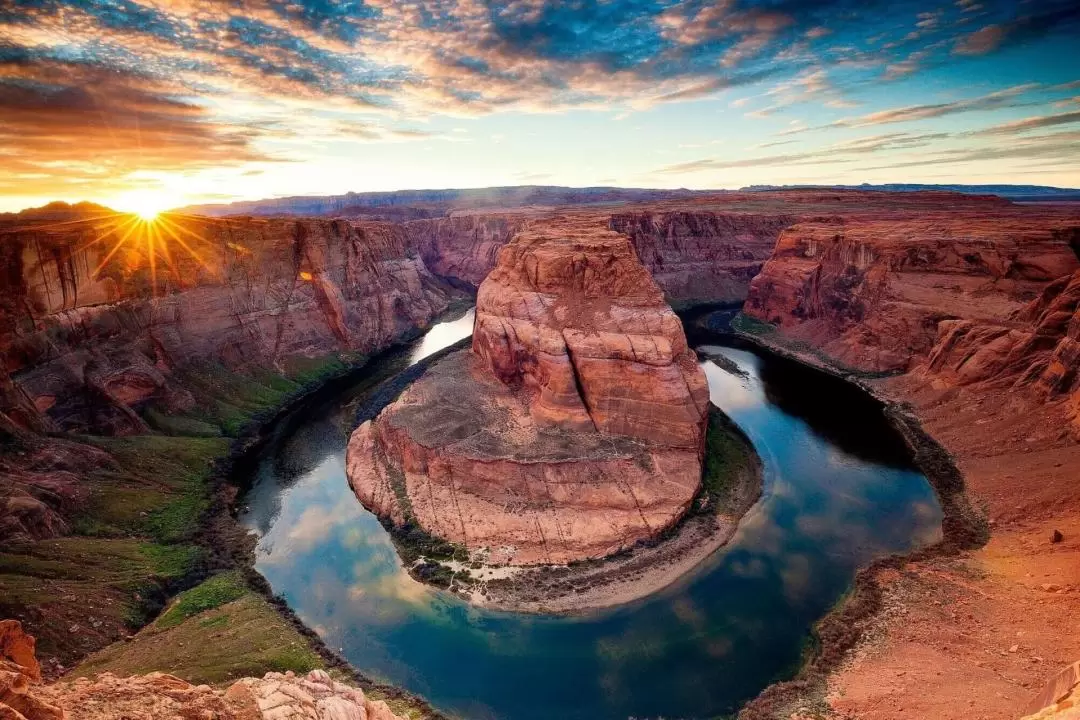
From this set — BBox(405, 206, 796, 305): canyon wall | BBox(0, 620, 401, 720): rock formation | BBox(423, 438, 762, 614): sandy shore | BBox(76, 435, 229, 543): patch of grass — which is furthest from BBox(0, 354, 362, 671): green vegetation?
BBox(405, 206, 796, 305): canyon wall

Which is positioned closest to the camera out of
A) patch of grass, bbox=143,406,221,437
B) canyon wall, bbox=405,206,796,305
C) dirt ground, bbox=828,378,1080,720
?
dirt ground, bbox=828,378,1080,720

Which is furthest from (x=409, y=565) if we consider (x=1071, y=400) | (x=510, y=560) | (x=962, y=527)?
(x=1071, y=400)

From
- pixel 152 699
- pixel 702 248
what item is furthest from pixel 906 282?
pixel 152 699

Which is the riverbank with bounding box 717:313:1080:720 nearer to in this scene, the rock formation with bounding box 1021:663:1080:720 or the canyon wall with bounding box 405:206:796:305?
the rock formation with bounding box 1021:663:1080:720

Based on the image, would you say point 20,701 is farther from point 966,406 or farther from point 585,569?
point 966,406

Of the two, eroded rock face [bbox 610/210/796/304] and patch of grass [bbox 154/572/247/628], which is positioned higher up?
eroded rock face [bbox 610/210/796/304]

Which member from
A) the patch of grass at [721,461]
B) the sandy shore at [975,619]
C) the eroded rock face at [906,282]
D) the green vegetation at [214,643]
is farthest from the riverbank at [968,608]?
the green vegetation at [214,643]

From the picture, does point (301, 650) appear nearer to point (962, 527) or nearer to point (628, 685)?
point (628, 685)
